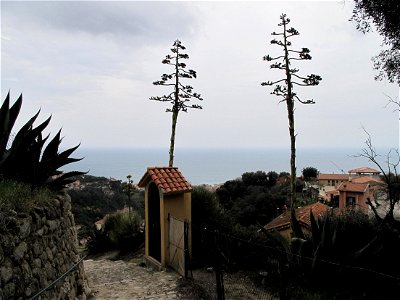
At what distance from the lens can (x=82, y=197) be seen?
2656cm

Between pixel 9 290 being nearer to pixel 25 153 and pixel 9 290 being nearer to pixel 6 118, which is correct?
pixel 25 153

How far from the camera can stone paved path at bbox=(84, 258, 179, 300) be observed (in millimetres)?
6633

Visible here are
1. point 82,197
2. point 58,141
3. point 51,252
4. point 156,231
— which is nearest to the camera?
point 51,252

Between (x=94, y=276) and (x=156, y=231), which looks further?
(x=156, y=231)

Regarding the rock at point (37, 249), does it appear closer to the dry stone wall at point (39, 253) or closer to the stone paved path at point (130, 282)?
the dry stone wall at point (39, 253)

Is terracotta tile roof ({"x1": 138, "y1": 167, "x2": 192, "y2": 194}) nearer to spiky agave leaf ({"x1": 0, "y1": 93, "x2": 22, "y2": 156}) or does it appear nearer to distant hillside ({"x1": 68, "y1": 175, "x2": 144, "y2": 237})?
spiky agave leaf ({"x1": 0, "y1": 93, "x2": 22, "y2": 156})

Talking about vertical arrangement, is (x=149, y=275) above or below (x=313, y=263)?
below

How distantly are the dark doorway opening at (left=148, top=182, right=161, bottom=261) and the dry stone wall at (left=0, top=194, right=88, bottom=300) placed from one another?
2649 mm

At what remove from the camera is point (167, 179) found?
28.7ft

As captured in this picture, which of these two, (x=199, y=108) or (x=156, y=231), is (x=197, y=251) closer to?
(x=156, y=231)

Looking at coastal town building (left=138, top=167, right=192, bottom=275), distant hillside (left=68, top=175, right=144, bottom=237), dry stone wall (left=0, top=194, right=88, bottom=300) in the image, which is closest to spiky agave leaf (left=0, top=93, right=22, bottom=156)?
dry stone wall (left=0, top=194, right=88, bottom=300)

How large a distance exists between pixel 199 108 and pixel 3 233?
12676 mm

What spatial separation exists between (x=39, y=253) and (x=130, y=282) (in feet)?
11.7

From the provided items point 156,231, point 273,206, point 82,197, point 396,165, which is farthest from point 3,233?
point 273,206
